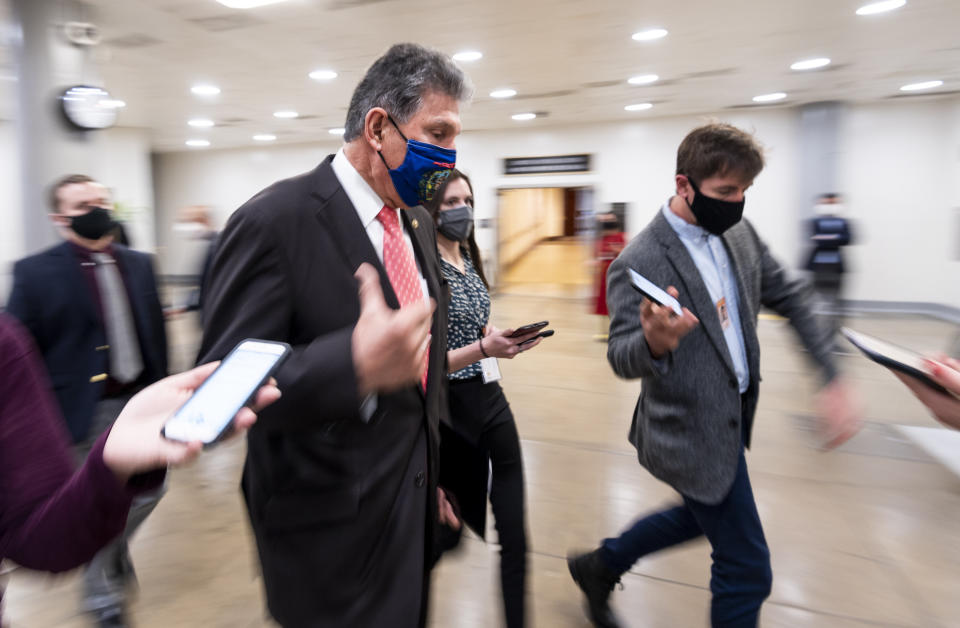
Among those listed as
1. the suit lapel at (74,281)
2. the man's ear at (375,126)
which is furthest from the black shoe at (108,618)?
the man's ear at (375,126)

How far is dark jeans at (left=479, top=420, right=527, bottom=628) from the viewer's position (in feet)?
7.16

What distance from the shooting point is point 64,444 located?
3.21 feet

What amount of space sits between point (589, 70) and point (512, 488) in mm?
7852

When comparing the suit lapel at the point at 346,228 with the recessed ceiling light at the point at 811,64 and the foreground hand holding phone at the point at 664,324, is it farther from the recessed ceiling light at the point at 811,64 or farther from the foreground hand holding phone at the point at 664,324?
the recessed ceiling light at the point at 811,64

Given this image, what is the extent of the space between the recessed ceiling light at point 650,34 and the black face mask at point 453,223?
18.6ft

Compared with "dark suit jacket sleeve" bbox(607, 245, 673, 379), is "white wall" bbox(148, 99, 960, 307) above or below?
above

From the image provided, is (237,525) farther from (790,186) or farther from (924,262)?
(924,262)

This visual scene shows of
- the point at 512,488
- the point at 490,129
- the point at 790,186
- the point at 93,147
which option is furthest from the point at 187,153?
the point at 512,488

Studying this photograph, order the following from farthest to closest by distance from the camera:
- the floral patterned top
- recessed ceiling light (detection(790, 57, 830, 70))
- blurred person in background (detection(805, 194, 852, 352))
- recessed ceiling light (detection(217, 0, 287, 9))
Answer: recessed ceiling light (detection(790, 57, 830, 70)) → blurred person in background (detection(805, 194, 852, 352)) → recessed ceiling light (detection(217, 0, 287, 9)) → the floral patterned top

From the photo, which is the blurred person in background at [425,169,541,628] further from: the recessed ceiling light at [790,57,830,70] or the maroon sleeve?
the recessed ceiling light at [790,57,830,70]

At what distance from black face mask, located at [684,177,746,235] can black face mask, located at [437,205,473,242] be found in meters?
0.90

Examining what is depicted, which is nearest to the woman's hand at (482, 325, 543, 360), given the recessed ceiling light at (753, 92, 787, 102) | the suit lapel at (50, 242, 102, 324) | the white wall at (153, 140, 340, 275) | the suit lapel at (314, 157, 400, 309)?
the suit lapel at (314, 157, 400, 309)

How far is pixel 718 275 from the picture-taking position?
202 cm

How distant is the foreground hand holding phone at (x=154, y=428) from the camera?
28.7 inches
